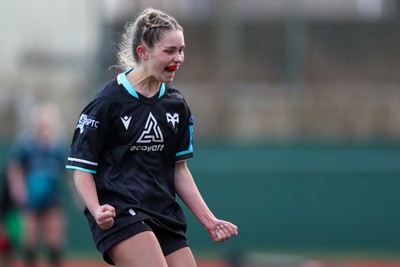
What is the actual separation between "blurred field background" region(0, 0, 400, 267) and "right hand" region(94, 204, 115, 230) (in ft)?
37.4

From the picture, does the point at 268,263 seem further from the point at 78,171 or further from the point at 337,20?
the point at 337,20

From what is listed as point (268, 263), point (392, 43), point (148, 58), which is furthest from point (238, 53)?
point (148, 58)

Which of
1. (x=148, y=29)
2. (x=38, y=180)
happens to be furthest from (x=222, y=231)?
(x=38, y=180)

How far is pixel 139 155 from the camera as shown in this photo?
573cm

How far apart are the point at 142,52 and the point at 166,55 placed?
0.58 ft

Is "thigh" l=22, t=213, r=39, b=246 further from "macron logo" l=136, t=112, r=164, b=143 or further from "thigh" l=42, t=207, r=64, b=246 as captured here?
"macron logo" l=136, t=112, r=164, b=143

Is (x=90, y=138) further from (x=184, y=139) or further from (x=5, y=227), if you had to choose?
(x=5, y=227)

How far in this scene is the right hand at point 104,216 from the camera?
530 cm

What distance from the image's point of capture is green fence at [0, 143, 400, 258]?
18.0 meters

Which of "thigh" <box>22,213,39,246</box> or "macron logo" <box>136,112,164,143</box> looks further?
"thigh" <box>22,213,39,246</box>

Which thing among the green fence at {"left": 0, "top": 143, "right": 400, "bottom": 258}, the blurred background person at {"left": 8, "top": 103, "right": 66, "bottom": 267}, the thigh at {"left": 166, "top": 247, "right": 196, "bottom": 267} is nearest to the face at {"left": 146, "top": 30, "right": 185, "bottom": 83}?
the thigh at {"left": 166, "top": 247, "right": 196, "bottom": 267}

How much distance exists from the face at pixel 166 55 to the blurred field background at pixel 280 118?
11192mm

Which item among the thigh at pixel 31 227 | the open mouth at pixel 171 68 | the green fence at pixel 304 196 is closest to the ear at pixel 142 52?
the open mouth at pixel 171 68

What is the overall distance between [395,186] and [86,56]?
23.4 ft
